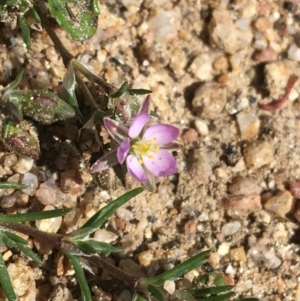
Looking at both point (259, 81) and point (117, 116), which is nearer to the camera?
point (117, 116)

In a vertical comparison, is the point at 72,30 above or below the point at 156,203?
above

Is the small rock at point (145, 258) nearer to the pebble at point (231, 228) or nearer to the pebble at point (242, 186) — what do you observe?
the pebble at point (231, 228)

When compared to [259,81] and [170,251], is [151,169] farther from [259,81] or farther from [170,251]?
[259,81]

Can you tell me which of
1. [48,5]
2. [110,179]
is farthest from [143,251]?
[48,5]

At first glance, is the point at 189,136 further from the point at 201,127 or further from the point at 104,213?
the point at 104,213

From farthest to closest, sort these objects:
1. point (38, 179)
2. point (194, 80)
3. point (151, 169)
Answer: point (194, 80) < point (38, 179) < point (151, 169)

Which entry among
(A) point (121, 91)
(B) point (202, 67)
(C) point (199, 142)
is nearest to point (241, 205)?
(C) point (199, 142)

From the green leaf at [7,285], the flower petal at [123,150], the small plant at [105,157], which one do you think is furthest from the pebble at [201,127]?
the green leaf at [7,285]
